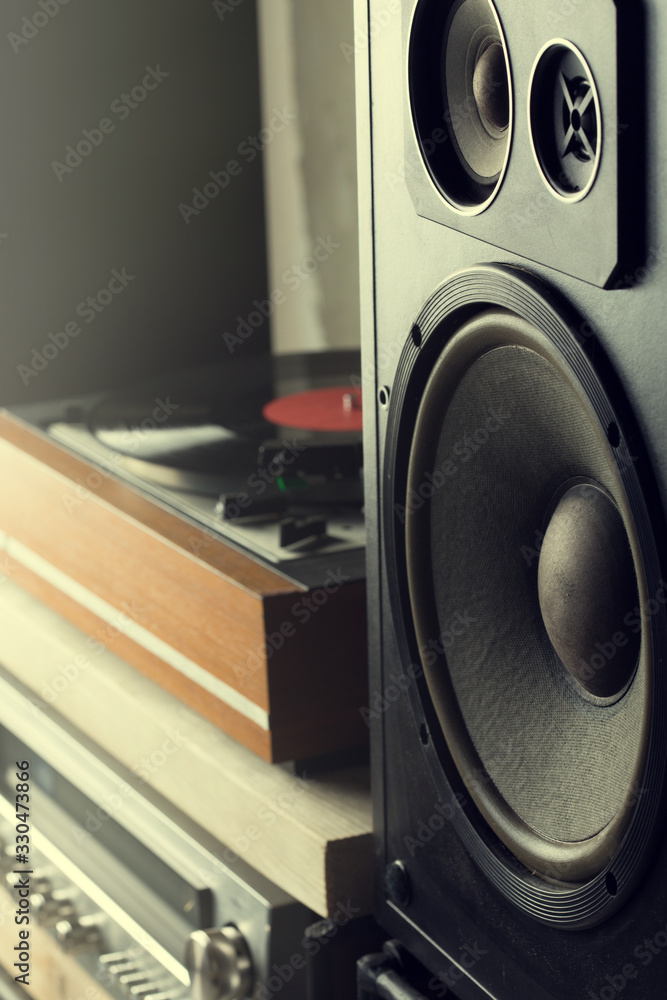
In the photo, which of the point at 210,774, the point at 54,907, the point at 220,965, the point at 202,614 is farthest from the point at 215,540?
the point at 54,907

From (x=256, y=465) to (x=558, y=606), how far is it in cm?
49

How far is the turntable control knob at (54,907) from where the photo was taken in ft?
3.17

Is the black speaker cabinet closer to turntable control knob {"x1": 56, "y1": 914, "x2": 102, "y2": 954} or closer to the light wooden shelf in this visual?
the light wooden shelf

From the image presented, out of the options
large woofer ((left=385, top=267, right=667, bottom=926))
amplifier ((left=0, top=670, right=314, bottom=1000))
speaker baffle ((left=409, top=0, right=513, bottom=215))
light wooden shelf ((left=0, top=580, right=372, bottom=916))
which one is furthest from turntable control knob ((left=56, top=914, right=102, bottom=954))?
speaker baffle ((left=409, top=0, right=513, bottom=215))

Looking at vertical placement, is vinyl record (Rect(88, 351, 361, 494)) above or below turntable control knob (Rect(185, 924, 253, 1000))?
above

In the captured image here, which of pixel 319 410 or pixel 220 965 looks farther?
pixel 319 410

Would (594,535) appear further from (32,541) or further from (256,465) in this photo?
(32,541)

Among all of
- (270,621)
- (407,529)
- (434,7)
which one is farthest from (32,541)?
(434,7)

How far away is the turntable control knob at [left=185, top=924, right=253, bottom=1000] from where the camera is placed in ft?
2.45

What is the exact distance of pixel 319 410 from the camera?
1090 mm

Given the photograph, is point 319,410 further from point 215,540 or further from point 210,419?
point 215,540

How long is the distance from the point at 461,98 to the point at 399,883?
1.25ft

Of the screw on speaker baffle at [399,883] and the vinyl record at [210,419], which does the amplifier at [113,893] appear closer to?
the screw on speaker baffle at [399,883]

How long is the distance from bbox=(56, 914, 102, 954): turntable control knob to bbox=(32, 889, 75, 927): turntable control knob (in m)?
0.02
